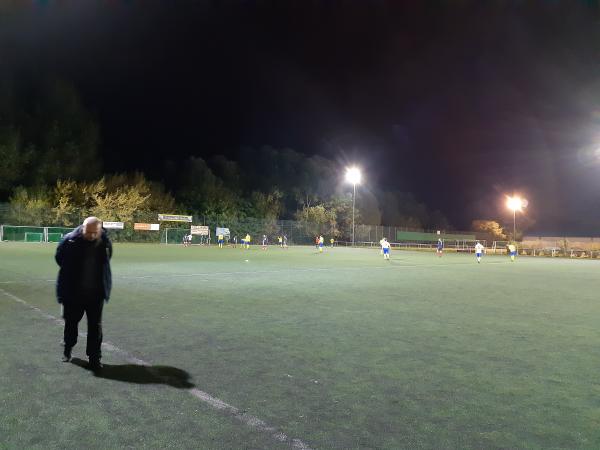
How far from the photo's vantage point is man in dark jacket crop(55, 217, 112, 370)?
5.41 meters

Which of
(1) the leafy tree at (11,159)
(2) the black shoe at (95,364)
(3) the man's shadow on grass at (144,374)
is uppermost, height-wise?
(1) the leafy tree at (11,159)

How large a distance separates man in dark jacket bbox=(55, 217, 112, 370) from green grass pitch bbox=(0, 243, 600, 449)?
1.55 feet

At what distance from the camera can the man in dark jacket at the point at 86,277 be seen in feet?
17.7

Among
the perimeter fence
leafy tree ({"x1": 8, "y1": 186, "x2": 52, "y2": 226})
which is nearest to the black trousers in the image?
the perimeter fence

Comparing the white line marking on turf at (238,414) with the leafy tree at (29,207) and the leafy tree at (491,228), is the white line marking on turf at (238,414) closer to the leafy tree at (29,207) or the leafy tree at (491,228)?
the leafy tree at (29,207)

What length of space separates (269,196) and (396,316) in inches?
2597

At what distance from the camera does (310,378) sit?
16.9 feet

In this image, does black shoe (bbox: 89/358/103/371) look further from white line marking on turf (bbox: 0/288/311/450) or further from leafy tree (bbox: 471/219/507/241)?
leafy tree (bbox: 471/219/507/241)

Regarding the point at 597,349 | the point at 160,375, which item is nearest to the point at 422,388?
the point at 160,375

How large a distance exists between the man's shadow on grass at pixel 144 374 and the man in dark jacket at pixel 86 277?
0.55 ft

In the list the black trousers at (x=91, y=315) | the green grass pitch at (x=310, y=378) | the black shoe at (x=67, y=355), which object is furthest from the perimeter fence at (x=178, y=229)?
the black trousers at (x=91, y=315)

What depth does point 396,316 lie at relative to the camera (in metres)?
9.29

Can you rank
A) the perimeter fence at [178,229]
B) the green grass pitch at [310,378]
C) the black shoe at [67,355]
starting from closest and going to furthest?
1. the green grass pitch at [310,378]
2. the black shoe at [67,355]
3. the perimeter fence at [178,229]

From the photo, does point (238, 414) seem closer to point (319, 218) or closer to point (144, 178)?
point (144, 178)
